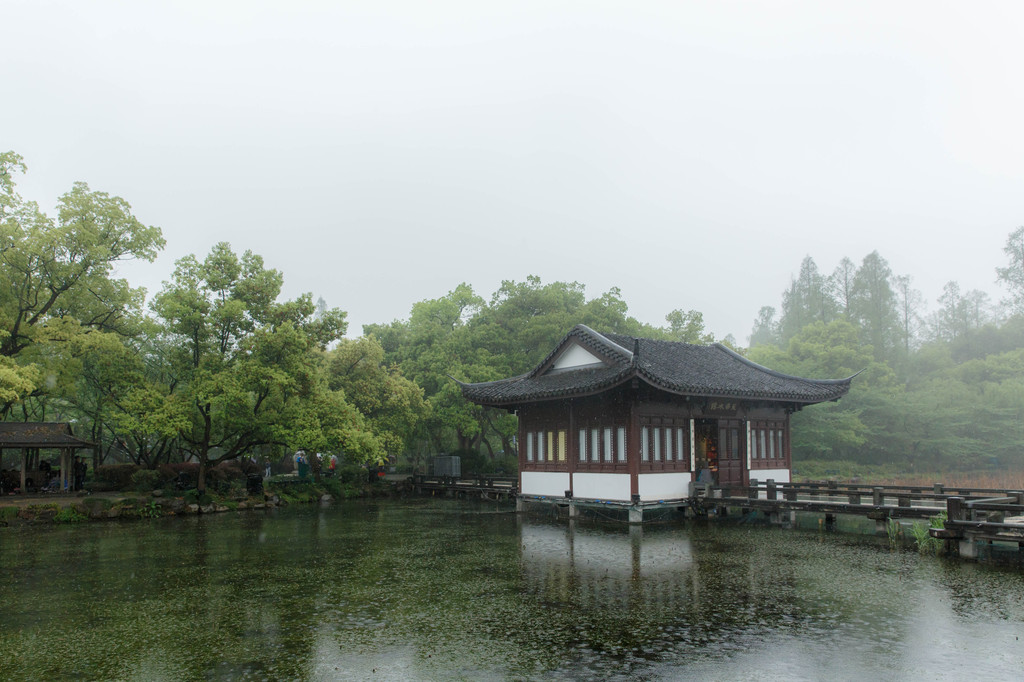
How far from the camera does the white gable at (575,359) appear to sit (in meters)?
23.3

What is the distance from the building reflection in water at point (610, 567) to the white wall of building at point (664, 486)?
5.27 feet

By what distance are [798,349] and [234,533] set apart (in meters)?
35.7

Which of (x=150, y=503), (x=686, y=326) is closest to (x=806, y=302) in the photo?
(x=686, y=326)

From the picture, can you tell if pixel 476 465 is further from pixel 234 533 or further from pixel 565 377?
Answer: pixel 234 533

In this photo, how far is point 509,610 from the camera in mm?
9523

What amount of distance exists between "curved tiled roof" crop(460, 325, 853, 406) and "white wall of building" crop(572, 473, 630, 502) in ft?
8.75

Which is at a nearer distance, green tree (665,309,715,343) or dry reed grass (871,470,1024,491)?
dry reed grass (871,470,1024,491)

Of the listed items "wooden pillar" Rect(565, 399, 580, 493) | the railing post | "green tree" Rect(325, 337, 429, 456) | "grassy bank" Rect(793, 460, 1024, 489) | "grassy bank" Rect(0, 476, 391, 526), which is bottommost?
"grassy bank" Rect(793, 460, 1024, 489)

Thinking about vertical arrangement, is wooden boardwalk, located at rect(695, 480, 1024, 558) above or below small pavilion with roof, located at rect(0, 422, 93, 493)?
below

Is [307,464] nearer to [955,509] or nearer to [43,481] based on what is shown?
[43,481]

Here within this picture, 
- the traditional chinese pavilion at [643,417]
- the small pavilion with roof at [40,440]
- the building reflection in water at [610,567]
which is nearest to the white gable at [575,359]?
the traditional chinese pavilion at [643,417]

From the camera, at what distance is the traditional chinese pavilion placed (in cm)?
2059

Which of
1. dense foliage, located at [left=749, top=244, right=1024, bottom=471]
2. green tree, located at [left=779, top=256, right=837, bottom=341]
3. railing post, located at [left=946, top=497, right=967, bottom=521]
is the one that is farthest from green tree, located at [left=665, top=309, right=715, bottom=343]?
railing post, located at [left=946, top=497, right=967, bottom=521]

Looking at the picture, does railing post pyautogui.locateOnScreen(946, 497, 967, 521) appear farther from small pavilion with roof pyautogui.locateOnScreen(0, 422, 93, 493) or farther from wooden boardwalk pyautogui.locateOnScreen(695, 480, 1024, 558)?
small pavilion with roof pyautogui.locateOnScreen(0, 422, 93, 493)
